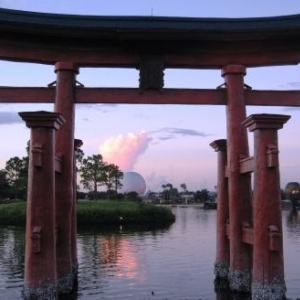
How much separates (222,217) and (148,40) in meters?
5.83

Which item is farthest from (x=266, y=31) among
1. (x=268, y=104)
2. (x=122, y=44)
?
(x=122, y=44)

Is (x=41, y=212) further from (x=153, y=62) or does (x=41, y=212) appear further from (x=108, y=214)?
(x=108, y=214)

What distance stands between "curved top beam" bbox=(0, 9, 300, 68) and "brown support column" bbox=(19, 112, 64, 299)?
320 centimetres

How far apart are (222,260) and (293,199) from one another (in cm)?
6891

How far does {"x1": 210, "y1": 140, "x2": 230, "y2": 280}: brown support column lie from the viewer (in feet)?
50.8

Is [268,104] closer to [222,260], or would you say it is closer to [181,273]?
[222,260]

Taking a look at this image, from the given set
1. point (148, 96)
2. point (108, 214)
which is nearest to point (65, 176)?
point (148, 96)

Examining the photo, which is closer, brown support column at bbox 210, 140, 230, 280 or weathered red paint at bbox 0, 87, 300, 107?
weathered red paint at bbox 0, 87, 300, 107

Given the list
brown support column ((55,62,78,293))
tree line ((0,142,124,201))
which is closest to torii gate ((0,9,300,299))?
brown support column ((55,62,78,293))

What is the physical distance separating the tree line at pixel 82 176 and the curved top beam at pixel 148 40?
49.7 meters

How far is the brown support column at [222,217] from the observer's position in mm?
15469

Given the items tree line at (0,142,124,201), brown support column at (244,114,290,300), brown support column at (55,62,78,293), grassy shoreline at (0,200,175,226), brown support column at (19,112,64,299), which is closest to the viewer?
brown support column at (19,112,64,299)

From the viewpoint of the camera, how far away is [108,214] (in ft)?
149

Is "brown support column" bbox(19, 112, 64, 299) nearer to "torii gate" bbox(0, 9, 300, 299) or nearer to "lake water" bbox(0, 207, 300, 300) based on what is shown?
"torii gate" bbox(0, 9, 300, 299)
